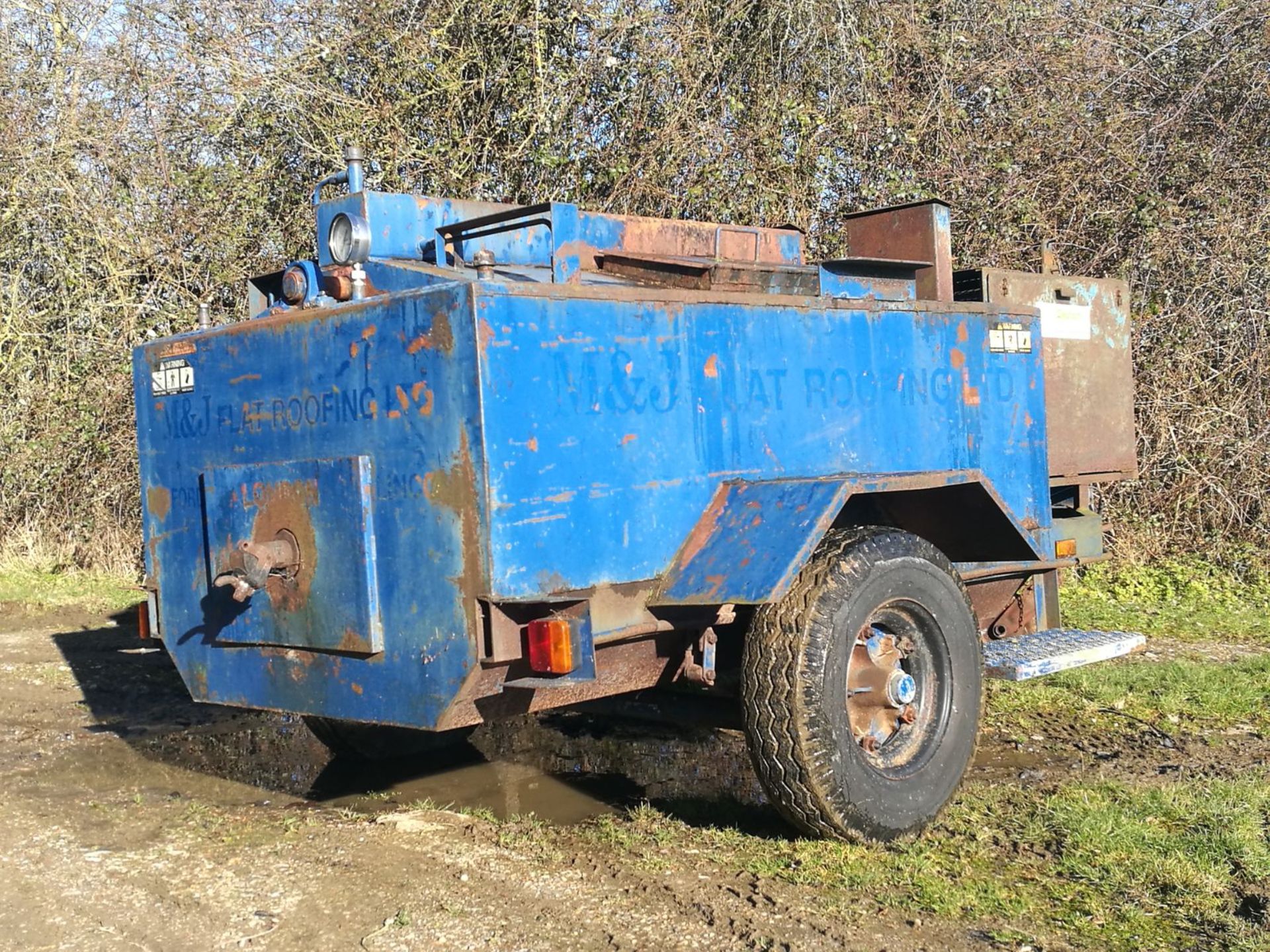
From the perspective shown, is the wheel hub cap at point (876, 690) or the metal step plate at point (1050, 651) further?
the metal step plate at point (1050, 651)

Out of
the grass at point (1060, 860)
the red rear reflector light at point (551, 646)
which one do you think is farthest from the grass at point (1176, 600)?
the red rear reflector light at point (551, 646)

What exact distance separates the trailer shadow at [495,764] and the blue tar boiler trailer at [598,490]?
64cm

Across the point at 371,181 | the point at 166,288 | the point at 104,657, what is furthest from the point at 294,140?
the point at 104,657

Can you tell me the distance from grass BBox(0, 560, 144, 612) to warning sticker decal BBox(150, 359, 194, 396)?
528cm

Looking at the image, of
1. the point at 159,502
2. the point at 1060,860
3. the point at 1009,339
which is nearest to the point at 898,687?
the point at 1060,860

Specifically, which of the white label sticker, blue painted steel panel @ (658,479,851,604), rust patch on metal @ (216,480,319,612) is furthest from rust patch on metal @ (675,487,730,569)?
the white label sticker

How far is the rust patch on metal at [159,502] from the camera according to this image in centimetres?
453

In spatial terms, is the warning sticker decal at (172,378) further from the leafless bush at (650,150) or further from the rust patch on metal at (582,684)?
the leafless bush at (650,150)

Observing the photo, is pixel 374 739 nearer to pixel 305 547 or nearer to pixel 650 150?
pixel 305 547

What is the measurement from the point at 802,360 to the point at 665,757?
2060 millimetres

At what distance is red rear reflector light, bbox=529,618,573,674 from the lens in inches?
137

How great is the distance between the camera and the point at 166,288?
10.3 metres

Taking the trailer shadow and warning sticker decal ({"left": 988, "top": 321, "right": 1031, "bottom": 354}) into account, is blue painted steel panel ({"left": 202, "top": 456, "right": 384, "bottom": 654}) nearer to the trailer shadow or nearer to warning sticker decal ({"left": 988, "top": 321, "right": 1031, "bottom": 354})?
the trailer shadow

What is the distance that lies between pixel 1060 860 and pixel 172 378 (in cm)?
336
